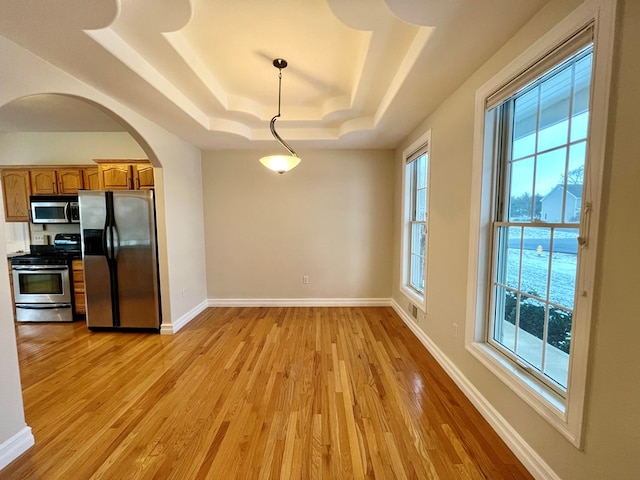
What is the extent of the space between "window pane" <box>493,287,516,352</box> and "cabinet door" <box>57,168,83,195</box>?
216 inches

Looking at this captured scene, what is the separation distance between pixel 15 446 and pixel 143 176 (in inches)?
113

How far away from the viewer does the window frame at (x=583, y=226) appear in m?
1.08

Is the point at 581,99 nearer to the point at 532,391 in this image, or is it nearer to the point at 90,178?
the point at 532,391

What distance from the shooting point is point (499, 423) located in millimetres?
1694

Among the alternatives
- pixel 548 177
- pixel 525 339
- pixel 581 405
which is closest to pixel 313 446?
pixel 581 405

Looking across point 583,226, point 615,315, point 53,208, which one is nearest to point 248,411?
point 615,315

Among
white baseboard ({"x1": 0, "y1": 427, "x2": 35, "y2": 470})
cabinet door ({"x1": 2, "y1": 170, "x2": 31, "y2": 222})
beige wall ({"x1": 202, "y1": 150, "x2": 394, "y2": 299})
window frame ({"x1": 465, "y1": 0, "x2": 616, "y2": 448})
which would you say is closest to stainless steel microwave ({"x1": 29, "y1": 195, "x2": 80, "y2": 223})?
cabinet door ({"x1": 2, "y1": 170, "x2": 31, "y2": 222})

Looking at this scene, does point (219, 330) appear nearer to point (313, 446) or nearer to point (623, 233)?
point (313, 446)

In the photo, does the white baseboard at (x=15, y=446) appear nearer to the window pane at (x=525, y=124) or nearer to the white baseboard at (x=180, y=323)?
the white baseboard at (x=180, y=323)

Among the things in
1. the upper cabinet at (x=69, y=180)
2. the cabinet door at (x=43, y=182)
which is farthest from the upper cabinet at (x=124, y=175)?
the cabinet door at (x=43, y=182)

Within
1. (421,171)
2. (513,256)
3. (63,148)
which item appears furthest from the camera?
(63,148)

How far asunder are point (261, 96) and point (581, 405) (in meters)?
3.48

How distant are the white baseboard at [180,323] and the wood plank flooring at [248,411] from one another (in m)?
0.12

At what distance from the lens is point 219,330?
11.1ft
